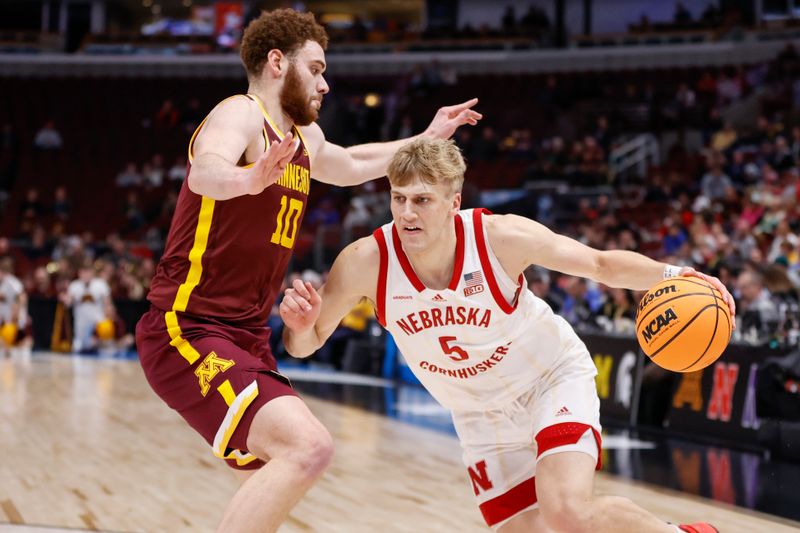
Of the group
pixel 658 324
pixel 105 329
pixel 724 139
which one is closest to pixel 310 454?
pixel 658 324

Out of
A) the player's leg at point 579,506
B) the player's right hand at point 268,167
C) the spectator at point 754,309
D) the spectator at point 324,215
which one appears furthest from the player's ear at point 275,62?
the spectator at point 324,215

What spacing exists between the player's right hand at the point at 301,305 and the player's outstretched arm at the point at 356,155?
86cm

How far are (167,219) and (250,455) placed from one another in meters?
18.5

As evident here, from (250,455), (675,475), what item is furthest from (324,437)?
(675,475)

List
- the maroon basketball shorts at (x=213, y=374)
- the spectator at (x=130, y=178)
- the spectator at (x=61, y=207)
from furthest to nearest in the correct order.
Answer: the spectator at (x=130, y=178) → the spectator at (x=61, y=207) → the maroon basketball shorts at (x=213, y=374)

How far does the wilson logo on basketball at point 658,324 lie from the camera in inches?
145

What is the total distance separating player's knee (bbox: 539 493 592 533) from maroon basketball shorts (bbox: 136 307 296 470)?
101cm

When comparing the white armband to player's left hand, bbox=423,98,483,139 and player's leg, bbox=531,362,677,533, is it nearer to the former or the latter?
player's leg, bbox=531,362,677,533

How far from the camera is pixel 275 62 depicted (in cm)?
383

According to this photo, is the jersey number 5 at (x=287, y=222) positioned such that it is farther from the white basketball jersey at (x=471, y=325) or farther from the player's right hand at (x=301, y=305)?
the white basketball jersey at (x=471, y=325)

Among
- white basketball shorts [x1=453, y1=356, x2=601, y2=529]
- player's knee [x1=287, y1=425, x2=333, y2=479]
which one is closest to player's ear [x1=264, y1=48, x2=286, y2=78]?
player's knee [x1=287, y1=425, x2=333, y2=479]

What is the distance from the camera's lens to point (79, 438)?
27.6ft

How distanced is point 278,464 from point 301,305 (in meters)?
0.62

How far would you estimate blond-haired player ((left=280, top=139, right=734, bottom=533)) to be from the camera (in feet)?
11.9
